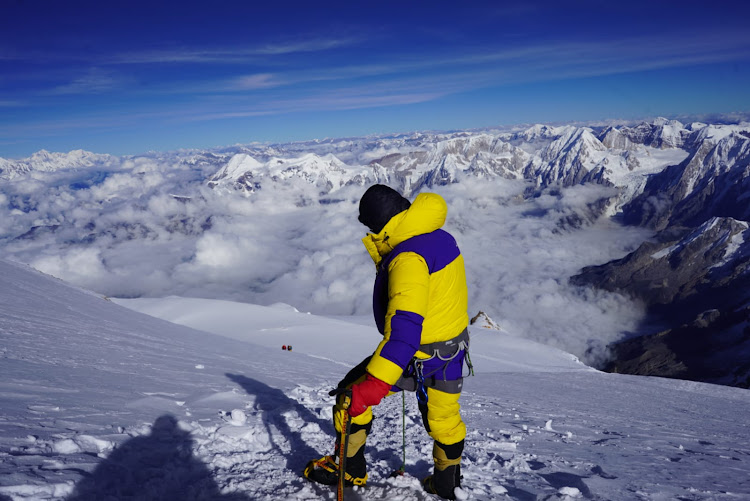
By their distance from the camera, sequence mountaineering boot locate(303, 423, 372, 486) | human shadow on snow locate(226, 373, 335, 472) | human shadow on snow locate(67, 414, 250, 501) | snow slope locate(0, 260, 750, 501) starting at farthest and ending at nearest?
human shadow on snow locate(226, 373, 335, 472) < mountaineering boot locate(303, 423, 372, 486) < snow slope locate(0, 260, 750, 501) < human shadow on snow locate(67, 414, 250, 501)

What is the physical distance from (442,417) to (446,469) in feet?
1.86

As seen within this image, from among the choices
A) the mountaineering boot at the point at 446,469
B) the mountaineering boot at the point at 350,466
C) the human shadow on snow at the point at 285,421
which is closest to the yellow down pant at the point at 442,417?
the mountaineering boot at the point at 446,469

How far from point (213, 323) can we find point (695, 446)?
25.0 metres

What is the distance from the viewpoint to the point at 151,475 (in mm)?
4109

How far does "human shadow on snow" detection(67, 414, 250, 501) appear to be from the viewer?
12.0 ft

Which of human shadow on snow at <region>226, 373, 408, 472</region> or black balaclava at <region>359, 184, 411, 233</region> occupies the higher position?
black balaclava at <region>359, 184, 411, 233</region>

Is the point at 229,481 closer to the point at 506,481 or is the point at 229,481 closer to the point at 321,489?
the point at 321,489

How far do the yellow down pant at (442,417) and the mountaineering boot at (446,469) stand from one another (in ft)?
0.24

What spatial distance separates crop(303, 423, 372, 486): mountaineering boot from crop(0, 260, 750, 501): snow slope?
0.40 ft

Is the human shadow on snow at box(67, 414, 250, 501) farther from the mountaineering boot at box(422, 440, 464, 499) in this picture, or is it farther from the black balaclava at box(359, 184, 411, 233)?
the black balaclava at box(359, 184, 411, 233)

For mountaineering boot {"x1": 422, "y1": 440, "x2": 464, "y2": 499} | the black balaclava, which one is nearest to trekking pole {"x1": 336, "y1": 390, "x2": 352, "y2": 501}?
mountaineering boot {"x1": 422, "y1": 440, "x2": 464, "y2": 499}

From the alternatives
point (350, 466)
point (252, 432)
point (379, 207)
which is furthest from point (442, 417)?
point (252, 432)

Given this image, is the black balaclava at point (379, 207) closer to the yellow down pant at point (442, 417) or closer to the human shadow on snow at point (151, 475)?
the yellow down pant at point (442, 417)

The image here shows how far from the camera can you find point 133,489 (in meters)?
3.81
